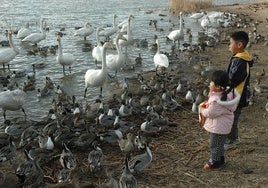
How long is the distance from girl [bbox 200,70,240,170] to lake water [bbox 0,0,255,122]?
18.9 ft

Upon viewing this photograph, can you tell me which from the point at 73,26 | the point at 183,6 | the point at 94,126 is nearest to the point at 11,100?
the point at 94,126

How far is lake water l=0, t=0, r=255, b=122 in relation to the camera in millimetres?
14153

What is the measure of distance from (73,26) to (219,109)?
65.6 ft

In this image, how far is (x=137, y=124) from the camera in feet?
32.6

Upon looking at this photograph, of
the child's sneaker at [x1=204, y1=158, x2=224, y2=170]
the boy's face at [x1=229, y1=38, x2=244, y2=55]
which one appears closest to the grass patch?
the boy's face at [x1=229, y1=38, x2=244, y2=55]

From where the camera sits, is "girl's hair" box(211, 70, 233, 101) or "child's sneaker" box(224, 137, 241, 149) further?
"child's sneaker" box(224, 137, 241, 149)

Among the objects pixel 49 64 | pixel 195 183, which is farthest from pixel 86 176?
pixel 49 64

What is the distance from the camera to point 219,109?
6957 millimetres

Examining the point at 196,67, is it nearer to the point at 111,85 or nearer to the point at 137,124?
the point at 111,85

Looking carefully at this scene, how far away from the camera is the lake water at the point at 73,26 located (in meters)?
14.2

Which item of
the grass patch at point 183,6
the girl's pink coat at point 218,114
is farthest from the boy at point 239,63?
the grass patch at point 183,6

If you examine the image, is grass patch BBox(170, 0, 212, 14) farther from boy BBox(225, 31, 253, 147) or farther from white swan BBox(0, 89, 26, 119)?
boy BBox(225, 31, 253, 147)

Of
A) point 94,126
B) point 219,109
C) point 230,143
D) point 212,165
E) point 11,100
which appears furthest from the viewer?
point 11,100

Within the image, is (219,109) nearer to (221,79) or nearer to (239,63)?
(221,79)
